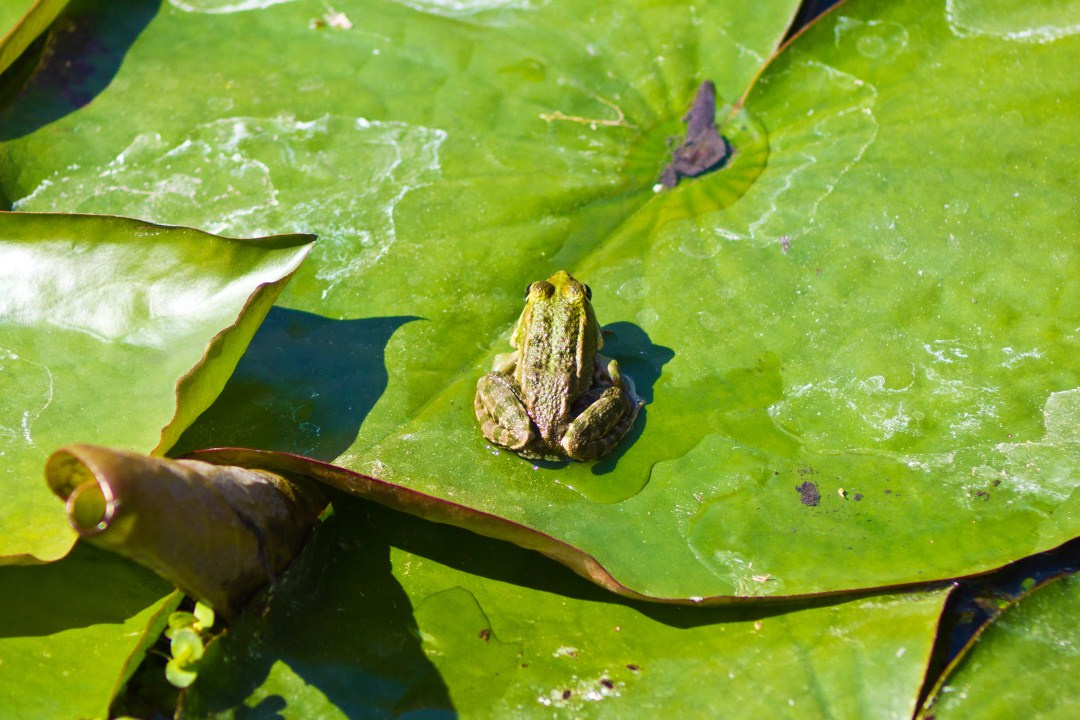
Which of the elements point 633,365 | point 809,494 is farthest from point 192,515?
point 809,494

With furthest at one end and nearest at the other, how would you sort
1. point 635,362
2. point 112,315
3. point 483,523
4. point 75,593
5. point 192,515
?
point 635,362
point 112,315
point 75,593
point 483,523
point 192,515

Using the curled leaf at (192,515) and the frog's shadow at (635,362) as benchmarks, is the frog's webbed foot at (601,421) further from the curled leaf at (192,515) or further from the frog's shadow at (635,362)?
the curled leaf at (192,515)

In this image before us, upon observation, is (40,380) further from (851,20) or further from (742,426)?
(851,20)

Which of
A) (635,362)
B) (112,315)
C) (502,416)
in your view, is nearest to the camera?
(112,315)

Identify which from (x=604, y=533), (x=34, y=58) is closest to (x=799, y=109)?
(x=604, y=533)

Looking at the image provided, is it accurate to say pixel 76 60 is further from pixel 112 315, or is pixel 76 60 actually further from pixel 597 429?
pixel 597 429

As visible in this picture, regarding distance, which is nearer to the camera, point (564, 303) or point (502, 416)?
point (502, 416)
